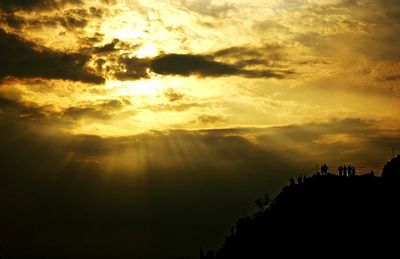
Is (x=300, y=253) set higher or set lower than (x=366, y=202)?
lower

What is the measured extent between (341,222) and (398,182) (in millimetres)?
27290

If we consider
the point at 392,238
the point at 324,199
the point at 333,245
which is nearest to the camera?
the point at 392,238

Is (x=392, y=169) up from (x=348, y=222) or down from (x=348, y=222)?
up

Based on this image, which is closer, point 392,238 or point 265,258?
point 392,238

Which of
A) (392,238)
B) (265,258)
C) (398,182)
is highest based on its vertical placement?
(398,182)

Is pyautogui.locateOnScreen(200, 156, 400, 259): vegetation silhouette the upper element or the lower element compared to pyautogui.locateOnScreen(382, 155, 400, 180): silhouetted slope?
lower

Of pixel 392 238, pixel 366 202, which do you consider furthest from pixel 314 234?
pixel 392 238

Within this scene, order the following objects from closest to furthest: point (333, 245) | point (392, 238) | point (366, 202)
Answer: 1. point (392, 238)
2. point (333, 245)
3. point (366, 202)

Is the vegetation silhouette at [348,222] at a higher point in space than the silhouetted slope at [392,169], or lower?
lower

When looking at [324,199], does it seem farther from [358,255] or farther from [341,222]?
[358,255]

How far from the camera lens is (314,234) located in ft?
573

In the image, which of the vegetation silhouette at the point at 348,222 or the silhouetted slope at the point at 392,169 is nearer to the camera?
the vegetation silhouette at the point at 348,222

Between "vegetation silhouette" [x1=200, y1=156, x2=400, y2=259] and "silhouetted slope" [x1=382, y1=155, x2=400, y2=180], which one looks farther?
"silhouetted slope" [x1=382, y1=155, x2=400, y2=180]

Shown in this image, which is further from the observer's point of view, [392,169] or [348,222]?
[392,169]
